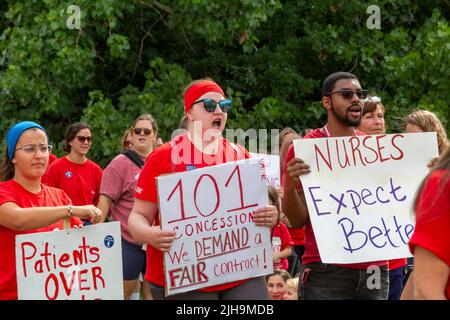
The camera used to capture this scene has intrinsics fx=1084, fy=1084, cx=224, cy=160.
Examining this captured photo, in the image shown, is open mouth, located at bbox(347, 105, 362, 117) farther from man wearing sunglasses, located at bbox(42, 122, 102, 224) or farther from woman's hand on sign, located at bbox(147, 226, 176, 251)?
man wearing sunglasses, located at bbox(42, 122, 102, 224)

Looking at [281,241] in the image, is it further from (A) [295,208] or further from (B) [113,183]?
(A) [295,208]

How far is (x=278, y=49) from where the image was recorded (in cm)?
1419

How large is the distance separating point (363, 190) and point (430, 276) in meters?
2.80

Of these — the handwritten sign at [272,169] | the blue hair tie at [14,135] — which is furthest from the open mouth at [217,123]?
the handwritten sign at [272,169]

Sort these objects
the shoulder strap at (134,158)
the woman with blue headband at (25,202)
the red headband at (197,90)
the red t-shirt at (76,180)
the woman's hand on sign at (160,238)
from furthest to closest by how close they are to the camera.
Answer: the red t-shirt at (76,180)
the shoulder strap at (134,158)
the red headband at (197,90)
the woman with blue headband at (25,202)
the woman's hand on sign at (160,238)

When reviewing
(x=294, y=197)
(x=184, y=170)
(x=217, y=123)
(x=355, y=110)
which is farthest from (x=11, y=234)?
(x=355, y=110)

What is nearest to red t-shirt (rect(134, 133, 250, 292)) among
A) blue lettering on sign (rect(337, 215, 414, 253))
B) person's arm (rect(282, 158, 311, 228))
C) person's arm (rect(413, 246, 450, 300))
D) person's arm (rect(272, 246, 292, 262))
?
person's arm (rect(282, 158, 311, 228))

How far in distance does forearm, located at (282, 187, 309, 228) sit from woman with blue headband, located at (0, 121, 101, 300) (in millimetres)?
1087

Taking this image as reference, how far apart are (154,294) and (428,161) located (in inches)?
72.2

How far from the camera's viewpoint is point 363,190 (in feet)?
21.0

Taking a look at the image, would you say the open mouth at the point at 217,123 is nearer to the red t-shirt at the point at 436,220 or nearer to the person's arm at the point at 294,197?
the person's arm at the point at 294,197

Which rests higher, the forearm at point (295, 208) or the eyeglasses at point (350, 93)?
the eyeglasses at point (350, 93)

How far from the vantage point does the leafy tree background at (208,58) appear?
13.1 metres

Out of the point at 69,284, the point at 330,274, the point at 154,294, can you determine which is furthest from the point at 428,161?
the point at 69,284
